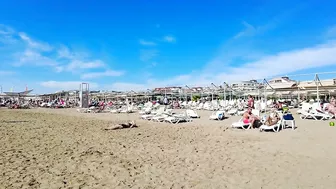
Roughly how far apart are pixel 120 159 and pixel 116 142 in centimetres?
225

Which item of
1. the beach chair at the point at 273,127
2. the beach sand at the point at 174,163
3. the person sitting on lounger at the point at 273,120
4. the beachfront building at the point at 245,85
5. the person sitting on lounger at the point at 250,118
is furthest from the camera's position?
the beachfront building at the point at 245,85

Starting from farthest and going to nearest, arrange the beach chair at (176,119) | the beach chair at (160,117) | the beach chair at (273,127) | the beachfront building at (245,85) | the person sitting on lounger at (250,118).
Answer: the beachfront building at (245,85)
the beach chair at (160,117)
the beach chair at (176,119)
the person sitting on lounger at (250,118)
the beach chair at (273,127)

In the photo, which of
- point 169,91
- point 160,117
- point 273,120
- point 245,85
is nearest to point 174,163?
point 273,120

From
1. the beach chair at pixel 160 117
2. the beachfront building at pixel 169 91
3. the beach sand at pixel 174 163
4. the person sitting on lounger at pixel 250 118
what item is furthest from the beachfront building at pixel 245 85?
the beach sand at pixel 174 163

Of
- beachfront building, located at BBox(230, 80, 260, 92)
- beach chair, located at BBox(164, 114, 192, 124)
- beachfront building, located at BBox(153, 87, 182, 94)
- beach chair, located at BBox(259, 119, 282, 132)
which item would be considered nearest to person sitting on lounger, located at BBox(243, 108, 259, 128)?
beach chair, located at BBox(259, 119, 282, 132)

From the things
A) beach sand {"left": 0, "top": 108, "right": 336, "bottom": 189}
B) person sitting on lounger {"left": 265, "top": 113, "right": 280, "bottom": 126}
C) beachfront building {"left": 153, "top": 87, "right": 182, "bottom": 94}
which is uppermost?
beachfront building {"left": 153, "top": 87, "right": 182, "bottom": 94}

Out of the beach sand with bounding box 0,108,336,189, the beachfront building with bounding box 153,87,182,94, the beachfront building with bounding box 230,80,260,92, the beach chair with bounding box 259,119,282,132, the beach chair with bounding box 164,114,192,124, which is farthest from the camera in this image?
the beachfront building with bounding box 153,87,182,94

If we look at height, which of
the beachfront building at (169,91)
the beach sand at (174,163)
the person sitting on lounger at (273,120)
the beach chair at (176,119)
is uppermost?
the beachfront building at (169,91)

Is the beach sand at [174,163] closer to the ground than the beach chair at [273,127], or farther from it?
closer to the ground

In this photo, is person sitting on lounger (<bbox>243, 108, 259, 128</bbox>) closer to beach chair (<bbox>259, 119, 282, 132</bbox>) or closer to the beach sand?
beach chair (<bbox>259, 119, 282, 132</bbox>)

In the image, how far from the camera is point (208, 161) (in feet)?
17.3

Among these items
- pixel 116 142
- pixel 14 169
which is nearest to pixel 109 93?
pixel 116 142

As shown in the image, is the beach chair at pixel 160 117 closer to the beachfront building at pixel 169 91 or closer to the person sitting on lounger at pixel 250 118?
the person sitting on lounger at pixel 250 118

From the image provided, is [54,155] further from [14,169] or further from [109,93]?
[109,93]
